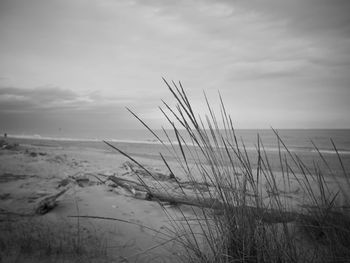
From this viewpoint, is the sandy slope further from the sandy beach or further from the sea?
the sea

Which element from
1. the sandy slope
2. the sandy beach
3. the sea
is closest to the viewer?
the sandy beach

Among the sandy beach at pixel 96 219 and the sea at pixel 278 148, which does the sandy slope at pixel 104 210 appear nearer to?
the sandy beach at pixel 96 219

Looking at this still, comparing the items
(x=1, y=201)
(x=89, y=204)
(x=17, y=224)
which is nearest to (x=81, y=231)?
(x=17, y=224)

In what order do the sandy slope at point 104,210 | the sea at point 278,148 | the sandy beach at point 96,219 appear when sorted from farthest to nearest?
the sea at point 278,148, the sandy slope at point 104,210, the sandy beach at point 96,219

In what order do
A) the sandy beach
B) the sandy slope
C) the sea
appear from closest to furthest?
the sandy beach, the sandy slope, the sea

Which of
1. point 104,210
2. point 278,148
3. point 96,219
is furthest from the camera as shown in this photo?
point 104,210

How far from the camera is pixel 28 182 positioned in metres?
4.52

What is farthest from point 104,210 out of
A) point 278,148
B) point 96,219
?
point 278,148

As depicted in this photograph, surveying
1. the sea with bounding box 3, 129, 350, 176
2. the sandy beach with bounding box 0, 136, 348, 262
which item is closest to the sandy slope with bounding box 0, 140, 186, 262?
the sandy beach with bounding box 0, 136, 348, 262

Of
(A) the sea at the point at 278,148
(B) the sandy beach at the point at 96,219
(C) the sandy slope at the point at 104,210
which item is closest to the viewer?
(B) the sandy beach at the point at 96,219

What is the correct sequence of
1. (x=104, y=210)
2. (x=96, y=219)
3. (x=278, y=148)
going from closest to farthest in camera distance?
(x=278, y=148)
(x=96, y=219)
(x=104, y=210)

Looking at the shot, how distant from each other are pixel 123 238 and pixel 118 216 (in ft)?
2.44

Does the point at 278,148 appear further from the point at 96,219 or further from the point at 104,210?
the point at 104,210

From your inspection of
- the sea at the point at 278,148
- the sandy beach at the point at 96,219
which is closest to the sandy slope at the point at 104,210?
the sandy beach at the point at 96,219
